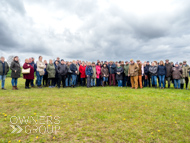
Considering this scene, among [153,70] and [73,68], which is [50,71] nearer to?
[73,68]

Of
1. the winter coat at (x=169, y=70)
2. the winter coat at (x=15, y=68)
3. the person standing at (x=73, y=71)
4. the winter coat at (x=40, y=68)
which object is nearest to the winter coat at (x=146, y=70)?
the winter coat at (x=169, y=70)

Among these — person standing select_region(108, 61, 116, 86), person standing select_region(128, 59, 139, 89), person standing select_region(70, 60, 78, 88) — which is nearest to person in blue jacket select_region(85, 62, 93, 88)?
person standing select_region(70, 60, 78, 88)

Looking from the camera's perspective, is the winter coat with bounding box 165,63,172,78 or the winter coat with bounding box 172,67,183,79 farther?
the winter coat with bounding box 165,63,172,78

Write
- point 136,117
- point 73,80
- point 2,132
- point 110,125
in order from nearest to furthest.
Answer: point 2,132 < point 110,125 < point 136,117 < point 73,80

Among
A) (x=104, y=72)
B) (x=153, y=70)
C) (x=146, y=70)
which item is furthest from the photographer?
(x=104, y=72)

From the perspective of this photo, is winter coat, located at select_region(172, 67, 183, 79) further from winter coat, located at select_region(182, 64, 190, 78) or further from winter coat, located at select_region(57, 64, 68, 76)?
winter coat, located at select_region(57, 64, 68, 76)

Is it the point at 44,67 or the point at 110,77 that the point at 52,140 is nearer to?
the point at 44,67

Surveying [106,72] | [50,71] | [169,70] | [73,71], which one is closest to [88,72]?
[73,71]

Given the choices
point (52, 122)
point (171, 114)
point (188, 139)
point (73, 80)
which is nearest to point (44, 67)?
point (73, 80)

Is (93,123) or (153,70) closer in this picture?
(93,123)

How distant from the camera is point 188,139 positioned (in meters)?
3.84

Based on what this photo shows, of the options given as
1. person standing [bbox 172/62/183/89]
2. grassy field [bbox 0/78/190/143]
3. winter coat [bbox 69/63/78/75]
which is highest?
winter coat [bbox 69/63/78/75]

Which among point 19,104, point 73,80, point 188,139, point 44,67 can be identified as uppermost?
point 44,67

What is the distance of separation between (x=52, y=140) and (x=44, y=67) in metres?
9.80
